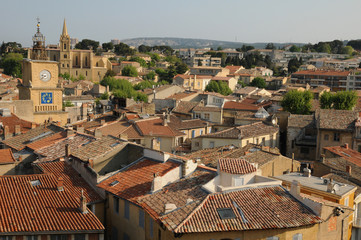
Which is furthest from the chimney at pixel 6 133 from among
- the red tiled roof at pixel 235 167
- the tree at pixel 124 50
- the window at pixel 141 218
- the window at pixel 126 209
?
the tree at pixel 124 50

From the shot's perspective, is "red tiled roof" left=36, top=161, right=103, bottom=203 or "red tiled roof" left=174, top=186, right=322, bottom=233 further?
"red tiled roof" left=36, top=161, right=103, bottom=203

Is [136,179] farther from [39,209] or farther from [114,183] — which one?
[39,209]

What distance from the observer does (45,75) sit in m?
43.5

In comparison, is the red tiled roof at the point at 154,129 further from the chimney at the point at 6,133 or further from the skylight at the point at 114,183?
the skylight at the point at 114,183

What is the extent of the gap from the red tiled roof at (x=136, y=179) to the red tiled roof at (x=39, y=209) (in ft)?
6.29

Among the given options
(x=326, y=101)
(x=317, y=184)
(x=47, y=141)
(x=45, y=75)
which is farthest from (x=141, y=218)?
(x=326, y=101)

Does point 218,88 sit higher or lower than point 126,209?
lower

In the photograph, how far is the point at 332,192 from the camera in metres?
20.5

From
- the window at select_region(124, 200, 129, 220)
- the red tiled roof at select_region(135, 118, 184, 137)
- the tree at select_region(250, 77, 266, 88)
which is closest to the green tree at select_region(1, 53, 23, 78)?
the tree at select_region(250, 77, 266, 88)

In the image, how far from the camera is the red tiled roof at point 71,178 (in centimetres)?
2092

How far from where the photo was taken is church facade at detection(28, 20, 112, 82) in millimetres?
121438

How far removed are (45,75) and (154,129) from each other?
13.1 metres

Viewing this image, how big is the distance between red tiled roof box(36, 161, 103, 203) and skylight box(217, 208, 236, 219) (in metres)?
6.68

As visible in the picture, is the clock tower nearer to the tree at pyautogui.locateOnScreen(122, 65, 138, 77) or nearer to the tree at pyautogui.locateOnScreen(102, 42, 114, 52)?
the tree at pyautogui.locateOnScreen(122, 65, 138, 77)
